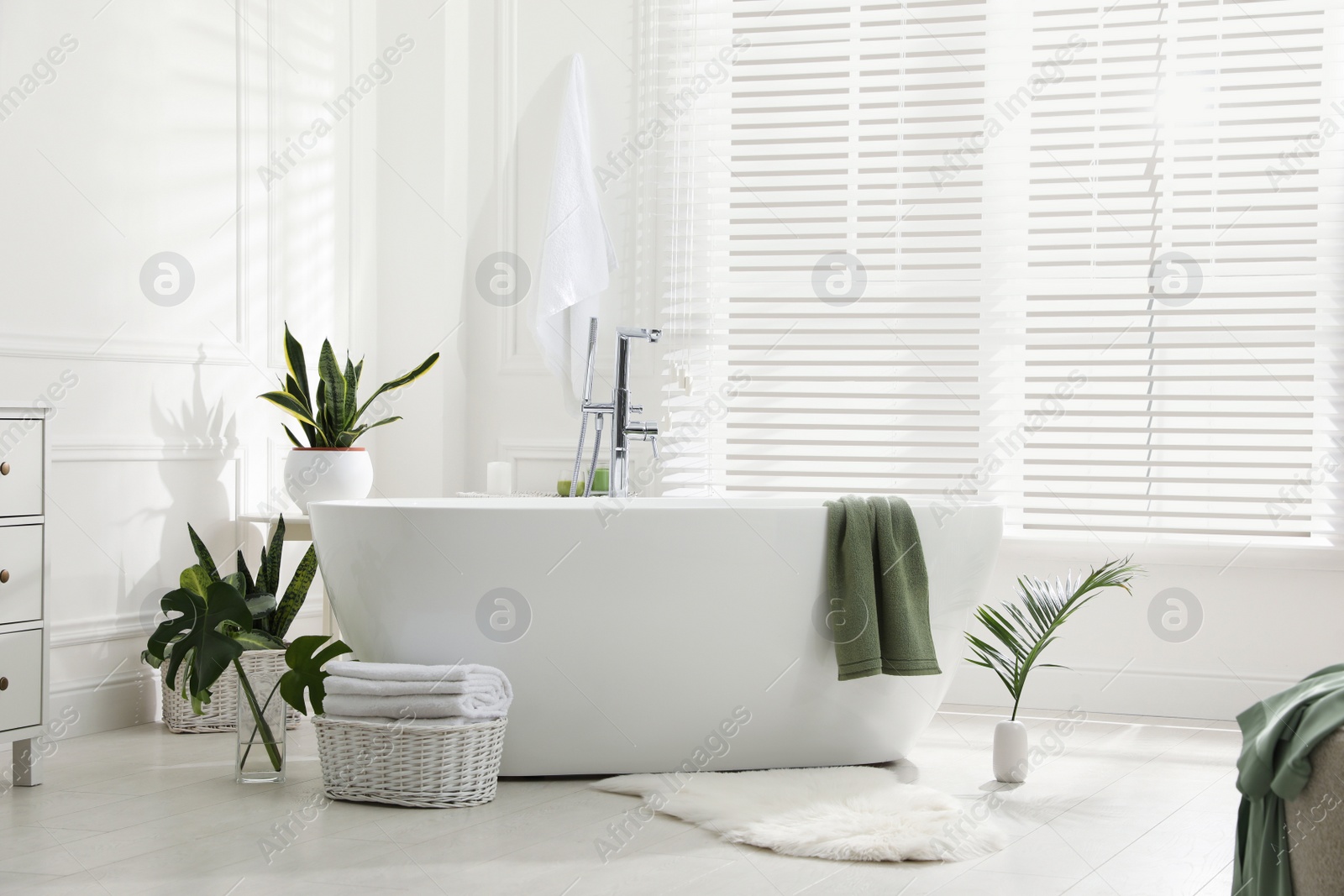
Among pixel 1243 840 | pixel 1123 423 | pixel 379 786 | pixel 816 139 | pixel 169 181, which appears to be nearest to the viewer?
pixel 1243 840

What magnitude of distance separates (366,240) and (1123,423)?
2566 millimetres

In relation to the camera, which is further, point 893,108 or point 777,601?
point 893,108

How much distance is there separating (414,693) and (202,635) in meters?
0.52

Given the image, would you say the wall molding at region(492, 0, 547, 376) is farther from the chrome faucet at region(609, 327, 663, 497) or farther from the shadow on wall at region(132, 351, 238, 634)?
the shadow on wall at region(132, 351, 238, 634)

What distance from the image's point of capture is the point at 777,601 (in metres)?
2.74

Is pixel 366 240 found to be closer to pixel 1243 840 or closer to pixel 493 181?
pixel 493 181

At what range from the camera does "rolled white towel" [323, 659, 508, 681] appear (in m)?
2.55

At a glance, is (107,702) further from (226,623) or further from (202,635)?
(202,635)

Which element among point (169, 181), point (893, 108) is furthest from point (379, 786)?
point (893, 108)

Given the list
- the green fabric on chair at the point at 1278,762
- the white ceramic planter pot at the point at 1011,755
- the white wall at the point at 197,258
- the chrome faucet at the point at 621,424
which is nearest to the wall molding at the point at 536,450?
the white wall at the point at 197,258

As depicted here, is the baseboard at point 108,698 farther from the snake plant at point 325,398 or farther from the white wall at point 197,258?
the snake plant at point 325,398

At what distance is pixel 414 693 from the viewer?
2.54 m

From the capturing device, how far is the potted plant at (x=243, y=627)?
9.64 feet

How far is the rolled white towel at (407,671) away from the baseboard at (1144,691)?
1879 millimetres
